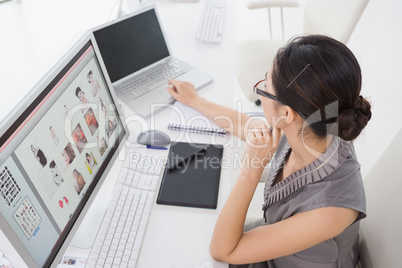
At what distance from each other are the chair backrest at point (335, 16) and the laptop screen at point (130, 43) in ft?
2.89

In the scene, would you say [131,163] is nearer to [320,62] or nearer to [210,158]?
[210,158]

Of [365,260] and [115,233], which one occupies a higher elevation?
[115,233]

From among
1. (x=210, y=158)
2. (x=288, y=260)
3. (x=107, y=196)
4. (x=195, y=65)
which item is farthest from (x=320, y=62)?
(x=195, y=65)

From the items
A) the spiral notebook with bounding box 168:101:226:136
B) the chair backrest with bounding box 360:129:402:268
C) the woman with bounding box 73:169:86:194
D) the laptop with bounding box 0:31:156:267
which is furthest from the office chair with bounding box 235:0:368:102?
the woman with bounding box 73:169:86:194

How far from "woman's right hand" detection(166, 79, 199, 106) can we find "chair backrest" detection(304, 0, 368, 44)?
85 cm

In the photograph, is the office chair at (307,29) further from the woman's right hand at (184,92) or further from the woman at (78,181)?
the woman at (78,181)

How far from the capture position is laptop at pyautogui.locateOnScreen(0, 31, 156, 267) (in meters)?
0.66

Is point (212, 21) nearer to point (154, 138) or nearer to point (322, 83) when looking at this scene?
point (154, 138)

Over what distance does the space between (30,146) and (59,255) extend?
27cm

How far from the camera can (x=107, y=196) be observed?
3.54ft

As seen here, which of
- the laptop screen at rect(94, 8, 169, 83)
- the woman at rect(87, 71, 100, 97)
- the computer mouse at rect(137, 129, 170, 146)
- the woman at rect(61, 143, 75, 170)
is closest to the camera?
the woman at rect(61, 143, 75, 170)

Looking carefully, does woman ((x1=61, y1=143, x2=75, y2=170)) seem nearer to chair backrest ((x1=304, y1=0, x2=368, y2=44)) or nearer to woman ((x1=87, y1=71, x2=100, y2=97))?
woman ((x1=87, y1=71, x2=100, y2=97))

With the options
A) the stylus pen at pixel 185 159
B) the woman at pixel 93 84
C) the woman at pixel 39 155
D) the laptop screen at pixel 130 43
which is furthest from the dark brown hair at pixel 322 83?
the laptop screen at pixel 130 43

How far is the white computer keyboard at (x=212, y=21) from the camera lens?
5.79ft
